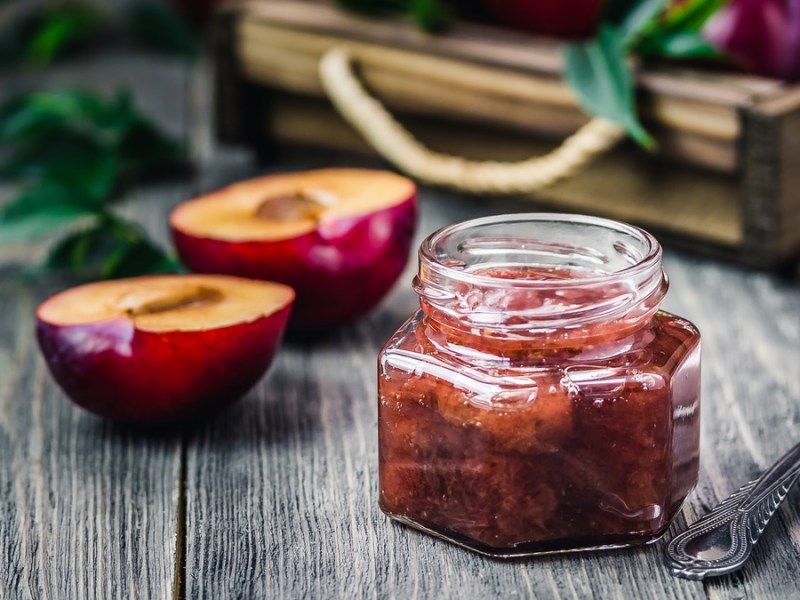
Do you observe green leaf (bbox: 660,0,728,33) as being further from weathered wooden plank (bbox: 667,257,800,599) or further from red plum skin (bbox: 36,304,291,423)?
red plum skin (bbox: 36,304,291,423)

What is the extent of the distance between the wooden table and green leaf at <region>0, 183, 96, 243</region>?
0.07 m

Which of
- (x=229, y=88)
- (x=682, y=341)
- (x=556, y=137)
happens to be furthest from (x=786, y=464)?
(x=229, y=88)

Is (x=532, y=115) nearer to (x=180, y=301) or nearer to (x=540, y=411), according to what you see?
(x=180, y=301)

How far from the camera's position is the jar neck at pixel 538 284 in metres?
0.62

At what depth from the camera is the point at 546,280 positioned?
2.11 ft

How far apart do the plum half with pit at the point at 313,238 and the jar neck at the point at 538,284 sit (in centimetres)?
22

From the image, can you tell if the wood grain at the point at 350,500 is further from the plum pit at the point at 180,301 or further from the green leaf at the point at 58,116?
the green leaf at the point at 58,116

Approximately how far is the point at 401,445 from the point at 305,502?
10 cm

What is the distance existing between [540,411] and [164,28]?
1.47 meters

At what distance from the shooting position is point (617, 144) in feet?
3.67

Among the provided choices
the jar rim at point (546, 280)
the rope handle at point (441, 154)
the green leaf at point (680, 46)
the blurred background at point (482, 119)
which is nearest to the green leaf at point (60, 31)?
the blurred background at point (482, 119)

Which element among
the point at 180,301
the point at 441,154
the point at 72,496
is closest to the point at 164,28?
the point at 441,154

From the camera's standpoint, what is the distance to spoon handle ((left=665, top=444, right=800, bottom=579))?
24.4 inches

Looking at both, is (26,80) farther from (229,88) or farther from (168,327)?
(168,327)
